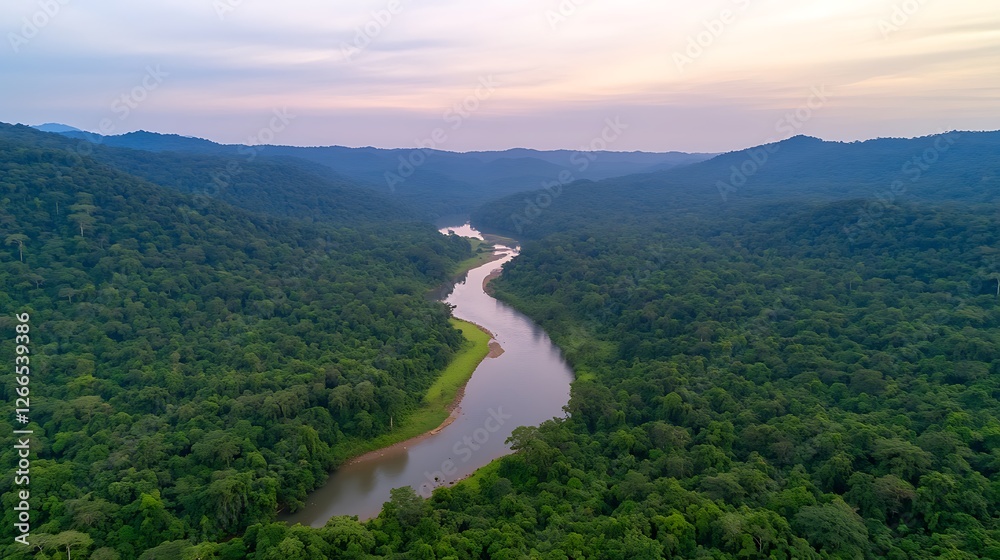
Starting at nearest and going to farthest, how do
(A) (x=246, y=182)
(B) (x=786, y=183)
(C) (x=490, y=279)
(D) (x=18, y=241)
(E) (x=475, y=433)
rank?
(E) (x=475, y=433)
(D) (x=18, y=241)
(C) (x=490, y=279)
(A) (x=246, y=182)
(B) (x=786, y=183)

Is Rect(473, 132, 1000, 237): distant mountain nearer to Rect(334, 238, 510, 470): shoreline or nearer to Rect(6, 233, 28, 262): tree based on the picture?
Rect(334, 238, 510, 470): shoreline

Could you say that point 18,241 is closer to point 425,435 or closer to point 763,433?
point 425,435

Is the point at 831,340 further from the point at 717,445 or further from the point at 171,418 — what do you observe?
the point at 171,418

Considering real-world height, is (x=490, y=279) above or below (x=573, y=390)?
above

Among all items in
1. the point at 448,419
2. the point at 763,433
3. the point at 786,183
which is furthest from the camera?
the point at 786,183

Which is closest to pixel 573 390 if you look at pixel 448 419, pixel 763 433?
pixel 448 419

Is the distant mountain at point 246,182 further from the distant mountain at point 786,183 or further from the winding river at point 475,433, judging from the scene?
the winding river at point 475,433

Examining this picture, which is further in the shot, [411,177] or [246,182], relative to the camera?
[411,177]
